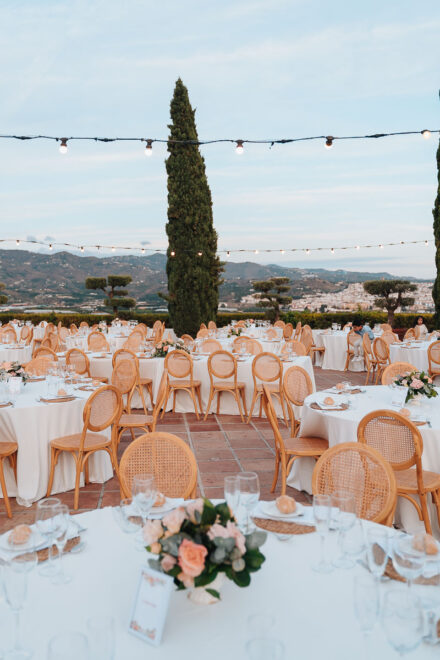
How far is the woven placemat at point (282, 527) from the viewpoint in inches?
72.2

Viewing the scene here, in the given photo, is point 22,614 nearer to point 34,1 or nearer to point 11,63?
point 34,1

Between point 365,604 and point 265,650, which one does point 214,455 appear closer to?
point 365,604

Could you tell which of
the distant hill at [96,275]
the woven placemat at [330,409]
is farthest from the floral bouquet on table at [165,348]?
the distant hill at [96,275]

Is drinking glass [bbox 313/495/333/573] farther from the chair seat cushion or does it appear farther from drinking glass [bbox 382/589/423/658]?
the chair seat cushion

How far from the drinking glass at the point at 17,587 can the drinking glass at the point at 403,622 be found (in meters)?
0.86

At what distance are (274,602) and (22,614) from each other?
2.30 ft

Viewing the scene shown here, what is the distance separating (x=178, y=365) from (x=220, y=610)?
18.7 feet

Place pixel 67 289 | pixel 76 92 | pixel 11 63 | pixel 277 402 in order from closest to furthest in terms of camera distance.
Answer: pixel 277 402, pixel 11 63, pixel 76 92, pixel 67 289

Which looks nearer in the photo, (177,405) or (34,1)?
(177,405)

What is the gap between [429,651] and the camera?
1182mm

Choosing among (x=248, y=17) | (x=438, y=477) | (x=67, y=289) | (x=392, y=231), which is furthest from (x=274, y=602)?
(x=67, y=289)

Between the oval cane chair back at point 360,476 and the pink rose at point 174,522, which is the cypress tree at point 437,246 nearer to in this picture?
the oval cane chair back at point 360,476

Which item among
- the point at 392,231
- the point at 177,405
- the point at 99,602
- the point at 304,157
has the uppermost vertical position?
the point at 304,157

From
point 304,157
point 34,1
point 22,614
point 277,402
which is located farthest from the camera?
point 304,157
